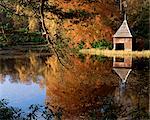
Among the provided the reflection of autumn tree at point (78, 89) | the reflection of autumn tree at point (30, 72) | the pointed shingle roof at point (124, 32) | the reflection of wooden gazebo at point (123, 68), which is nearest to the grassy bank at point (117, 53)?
the pointed shingle roof at point (124, 32)

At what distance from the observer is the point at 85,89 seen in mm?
13664

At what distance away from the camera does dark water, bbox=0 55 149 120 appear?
960cm

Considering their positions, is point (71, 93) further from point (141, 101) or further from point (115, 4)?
point (115, 4)

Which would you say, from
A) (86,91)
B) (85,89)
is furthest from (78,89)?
(86,91)

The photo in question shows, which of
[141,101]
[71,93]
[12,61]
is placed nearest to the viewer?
[141,101]

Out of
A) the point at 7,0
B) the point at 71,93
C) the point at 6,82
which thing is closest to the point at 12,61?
the point at 6,82

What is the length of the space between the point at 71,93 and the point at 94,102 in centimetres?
185

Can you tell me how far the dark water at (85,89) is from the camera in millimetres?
9601

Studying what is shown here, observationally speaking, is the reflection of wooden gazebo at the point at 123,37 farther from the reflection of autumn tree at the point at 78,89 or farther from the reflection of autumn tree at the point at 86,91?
the reflection of autumn tree at the point at 86,91

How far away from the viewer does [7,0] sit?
7.86m

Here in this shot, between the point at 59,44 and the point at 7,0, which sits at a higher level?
the point at 7,0

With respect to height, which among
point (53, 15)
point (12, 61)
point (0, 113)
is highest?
point (53, 15)

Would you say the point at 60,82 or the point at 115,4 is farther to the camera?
the point at 115,4

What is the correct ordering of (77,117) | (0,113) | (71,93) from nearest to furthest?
1. (0,113)
2. (77,117)
3. (71,93)
